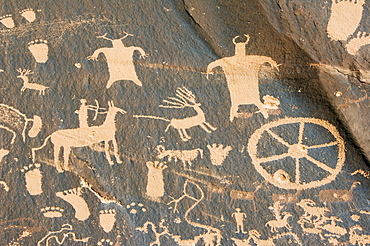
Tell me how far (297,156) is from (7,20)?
4.57ft

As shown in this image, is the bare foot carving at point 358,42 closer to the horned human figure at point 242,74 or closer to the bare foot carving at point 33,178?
the horned human figure at point 242,74

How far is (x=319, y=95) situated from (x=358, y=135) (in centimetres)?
23

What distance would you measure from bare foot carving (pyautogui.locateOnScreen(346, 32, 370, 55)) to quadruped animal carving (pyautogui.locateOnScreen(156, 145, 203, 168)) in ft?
2.46

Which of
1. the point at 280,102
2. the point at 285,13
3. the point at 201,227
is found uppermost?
the point at 285,13

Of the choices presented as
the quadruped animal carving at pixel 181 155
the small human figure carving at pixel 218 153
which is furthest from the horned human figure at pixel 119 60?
the small human figure carving at pixel 218 153

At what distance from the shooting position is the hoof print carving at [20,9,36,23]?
1.78 metres

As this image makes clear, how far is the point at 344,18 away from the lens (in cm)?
165

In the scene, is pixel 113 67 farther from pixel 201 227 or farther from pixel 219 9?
pixel 201 227

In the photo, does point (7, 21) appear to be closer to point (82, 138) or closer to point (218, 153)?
point (82, 138)

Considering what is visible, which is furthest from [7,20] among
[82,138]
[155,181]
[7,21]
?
[155,181]

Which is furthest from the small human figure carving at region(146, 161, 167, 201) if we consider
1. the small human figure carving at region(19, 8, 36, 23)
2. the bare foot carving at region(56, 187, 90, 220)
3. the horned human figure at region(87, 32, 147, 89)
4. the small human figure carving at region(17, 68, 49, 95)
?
the small human figure carving at region(19, 8, 36, 23)

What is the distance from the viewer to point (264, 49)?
1.74 metres

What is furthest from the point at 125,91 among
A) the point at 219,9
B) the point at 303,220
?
the point at 303,220

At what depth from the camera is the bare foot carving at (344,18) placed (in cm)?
165
